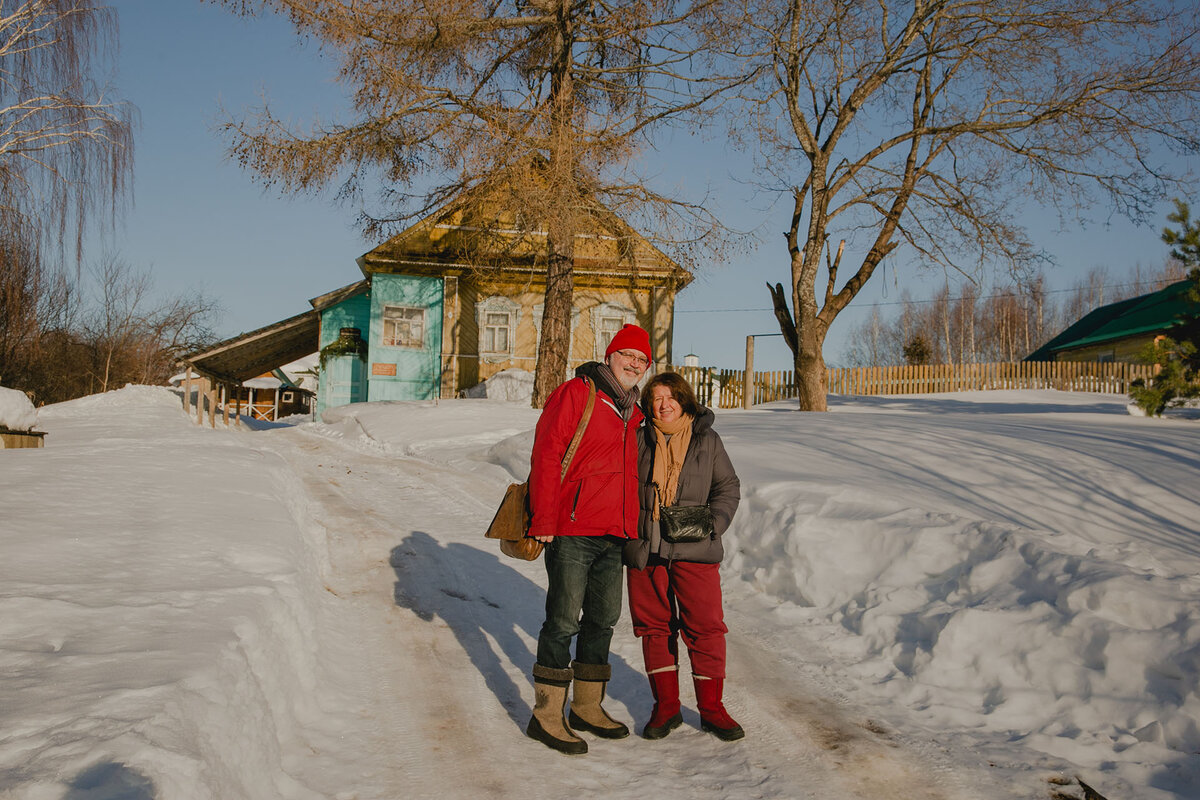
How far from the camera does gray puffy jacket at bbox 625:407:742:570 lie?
3947 mm

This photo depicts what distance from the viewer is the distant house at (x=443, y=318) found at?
927 inches

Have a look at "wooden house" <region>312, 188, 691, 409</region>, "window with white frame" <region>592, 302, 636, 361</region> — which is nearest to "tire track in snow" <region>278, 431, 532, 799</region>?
"wooden house" <region>312, 188, 691, 409</region>

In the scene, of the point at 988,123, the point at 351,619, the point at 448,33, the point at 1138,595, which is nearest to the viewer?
the point at 1138,595

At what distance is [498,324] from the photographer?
24.4 metres

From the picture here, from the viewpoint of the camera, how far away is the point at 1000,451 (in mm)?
9281

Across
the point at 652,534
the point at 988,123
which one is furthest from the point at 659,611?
the point at 988,123

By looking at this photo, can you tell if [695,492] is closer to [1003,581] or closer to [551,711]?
[551,711]

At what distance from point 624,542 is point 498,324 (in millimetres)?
20910

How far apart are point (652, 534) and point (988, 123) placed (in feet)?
52.7

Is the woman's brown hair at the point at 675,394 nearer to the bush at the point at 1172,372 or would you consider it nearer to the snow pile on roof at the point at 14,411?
the snow pile on roof at the point at 14,411

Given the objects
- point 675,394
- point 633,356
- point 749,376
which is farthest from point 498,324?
point 633,356

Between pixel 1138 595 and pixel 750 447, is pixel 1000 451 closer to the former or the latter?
pixel 750 447

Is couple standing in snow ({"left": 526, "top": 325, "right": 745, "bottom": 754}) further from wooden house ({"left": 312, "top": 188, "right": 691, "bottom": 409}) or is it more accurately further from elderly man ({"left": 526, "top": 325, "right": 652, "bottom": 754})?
wooden house ({"left": 312, "top": 188, "right": 691, "bottom": 409})

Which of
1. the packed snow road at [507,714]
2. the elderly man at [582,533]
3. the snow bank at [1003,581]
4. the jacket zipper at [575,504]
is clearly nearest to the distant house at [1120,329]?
the snow bank at [1003,581]
